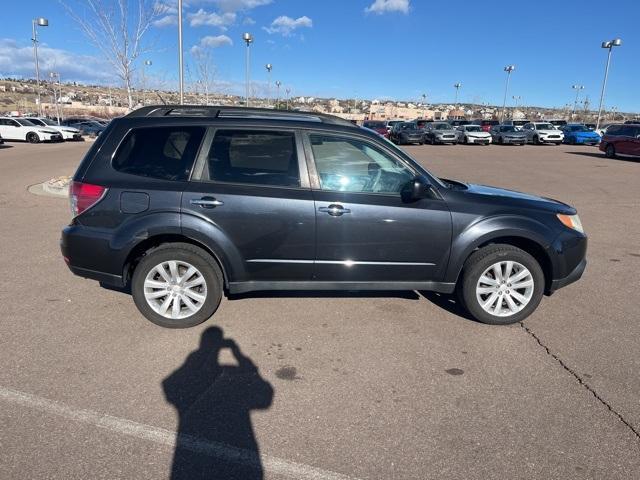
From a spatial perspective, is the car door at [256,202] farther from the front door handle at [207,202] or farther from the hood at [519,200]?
the hood at [519,200]

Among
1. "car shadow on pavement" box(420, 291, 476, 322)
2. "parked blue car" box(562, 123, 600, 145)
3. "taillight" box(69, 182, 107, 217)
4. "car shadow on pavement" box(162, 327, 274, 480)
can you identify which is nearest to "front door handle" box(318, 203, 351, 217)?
"car shadow on pavement" box(162, 327, 274, 480)

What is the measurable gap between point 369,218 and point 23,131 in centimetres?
3237

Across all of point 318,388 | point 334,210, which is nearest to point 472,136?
point 334,210

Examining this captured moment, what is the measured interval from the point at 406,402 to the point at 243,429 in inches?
41.6

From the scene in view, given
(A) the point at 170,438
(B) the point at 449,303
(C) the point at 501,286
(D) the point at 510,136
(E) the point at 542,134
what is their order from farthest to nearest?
(E) the point at 542,134, (D) the point at 510,136, (B) the point at 449,303, (C) the point at 501,286, (A) the point at 170,438

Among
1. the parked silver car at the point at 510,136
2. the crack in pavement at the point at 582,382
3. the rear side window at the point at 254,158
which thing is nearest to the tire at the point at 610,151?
the parked silver car at the point at 510,136

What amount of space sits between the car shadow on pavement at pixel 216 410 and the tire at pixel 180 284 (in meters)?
0.32

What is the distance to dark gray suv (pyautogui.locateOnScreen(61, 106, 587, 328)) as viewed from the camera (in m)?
3.98

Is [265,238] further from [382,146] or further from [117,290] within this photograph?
[117,290]

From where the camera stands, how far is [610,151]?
2377cm

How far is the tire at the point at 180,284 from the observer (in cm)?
405

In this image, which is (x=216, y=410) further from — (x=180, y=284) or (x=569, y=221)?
(x=569, y=221)

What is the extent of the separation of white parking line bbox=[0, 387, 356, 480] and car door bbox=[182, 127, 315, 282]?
156cm

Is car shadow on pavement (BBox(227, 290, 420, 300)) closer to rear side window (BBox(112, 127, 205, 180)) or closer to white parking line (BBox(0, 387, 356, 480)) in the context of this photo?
rear side window (BBox(112, 127, 205, 180))
